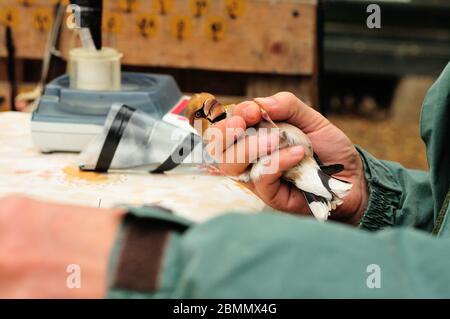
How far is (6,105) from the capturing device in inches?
83.1

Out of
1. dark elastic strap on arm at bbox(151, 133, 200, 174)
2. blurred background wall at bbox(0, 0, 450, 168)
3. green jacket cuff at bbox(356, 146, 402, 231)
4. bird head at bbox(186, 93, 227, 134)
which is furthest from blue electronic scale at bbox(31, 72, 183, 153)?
blurred background wall at bbox(0, 0, 450, 168)

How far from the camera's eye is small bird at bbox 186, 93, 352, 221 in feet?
3.13

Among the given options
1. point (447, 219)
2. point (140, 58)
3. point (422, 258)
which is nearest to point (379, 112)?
point (140, 58)

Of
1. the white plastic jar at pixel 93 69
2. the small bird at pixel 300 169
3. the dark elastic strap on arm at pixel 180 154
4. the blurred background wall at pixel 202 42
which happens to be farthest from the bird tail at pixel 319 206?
the blurred background wall at pixel 202 42

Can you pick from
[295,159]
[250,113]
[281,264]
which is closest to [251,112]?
[250,113]

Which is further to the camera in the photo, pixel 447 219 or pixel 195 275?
pixel 447 219

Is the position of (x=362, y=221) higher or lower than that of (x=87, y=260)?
lower

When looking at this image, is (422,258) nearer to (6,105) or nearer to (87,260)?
(87,260)

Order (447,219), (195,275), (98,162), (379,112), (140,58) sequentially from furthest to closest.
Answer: (379,112) < (140,58) < (98,162) < (447,219) < (195,275)

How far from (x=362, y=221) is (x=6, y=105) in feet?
4.78

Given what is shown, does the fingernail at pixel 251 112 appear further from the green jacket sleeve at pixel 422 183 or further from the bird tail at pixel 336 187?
the green jacket sleeve at pixel 422 183

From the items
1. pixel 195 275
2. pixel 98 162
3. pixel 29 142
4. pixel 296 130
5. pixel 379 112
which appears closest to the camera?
pixel 195 275

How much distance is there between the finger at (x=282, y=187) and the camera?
94cm
